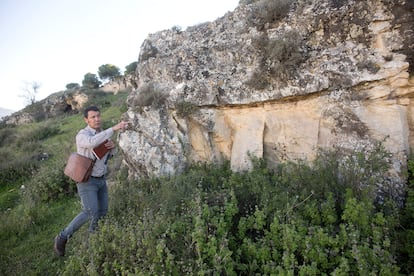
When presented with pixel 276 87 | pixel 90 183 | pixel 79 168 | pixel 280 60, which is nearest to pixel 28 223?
pixel 90 183

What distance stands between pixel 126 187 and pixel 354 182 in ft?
14.5

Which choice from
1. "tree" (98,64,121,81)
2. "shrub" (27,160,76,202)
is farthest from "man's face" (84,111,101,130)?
"tree" (98,64,121,81)

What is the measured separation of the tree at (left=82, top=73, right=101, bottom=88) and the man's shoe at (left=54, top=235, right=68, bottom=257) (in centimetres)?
3999

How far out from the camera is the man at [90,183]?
4.02 meters

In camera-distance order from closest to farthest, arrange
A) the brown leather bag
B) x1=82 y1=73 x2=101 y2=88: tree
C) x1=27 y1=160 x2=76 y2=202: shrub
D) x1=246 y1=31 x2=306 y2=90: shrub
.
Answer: the brown leather bag < x1=246 y1=31 x2=306 y2=90: shrub < x1=27 y1=160 x2=76 y2=202: shrub < x1=82 y1=73 x2=101 y2=88: tree

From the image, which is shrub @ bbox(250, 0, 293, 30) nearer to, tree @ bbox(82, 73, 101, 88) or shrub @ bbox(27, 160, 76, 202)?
shrub @ bbox(27, 160, 76, 202)

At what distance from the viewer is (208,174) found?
506 centimetres

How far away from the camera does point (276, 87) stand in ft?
15.4

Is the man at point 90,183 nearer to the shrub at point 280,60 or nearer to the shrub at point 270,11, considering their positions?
the shrub at point 280,60

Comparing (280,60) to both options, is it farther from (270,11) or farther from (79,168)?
(79,168)

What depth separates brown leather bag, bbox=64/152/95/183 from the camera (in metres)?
3.98

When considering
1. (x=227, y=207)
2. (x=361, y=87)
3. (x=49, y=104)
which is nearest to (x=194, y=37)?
(x=361, y=87)

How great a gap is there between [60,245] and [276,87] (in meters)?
4.74

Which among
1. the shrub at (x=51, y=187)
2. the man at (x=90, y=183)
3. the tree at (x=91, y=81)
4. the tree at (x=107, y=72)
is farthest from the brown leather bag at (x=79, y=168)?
the tree at (x=107, y=72)
